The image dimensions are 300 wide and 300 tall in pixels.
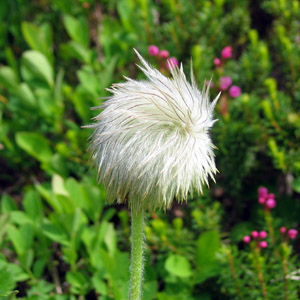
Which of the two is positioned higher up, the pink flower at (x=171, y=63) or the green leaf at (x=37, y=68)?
the green leaf at (x=37, y=68)

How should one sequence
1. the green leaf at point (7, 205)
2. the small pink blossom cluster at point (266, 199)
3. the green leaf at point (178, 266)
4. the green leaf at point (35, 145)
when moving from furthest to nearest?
the green leaf at point (35, 145)
the green leaf at point (7, 205)
the green leaf at point (178, 266)
the small pink blossom cluster at point (266, 199)

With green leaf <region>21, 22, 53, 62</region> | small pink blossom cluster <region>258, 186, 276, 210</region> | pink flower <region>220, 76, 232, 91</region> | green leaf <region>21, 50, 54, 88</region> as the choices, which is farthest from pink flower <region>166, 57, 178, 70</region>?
green leaf <region>21, 22, 53, 62</region>

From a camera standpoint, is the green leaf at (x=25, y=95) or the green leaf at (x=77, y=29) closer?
the green leaf at (x=25, y=95)

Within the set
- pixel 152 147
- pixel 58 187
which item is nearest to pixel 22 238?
pixel 58 187

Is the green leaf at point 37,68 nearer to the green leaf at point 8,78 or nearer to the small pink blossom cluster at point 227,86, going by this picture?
the green leaf at point 8,78

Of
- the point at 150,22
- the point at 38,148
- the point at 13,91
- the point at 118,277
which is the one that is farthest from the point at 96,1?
the point at 118,277

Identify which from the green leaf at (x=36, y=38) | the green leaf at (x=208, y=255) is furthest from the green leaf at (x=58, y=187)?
the green leaf at (x=36, y=38)

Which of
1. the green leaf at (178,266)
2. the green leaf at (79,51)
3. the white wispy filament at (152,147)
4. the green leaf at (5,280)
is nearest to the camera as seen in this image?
the white wispy filament at (152,147)
